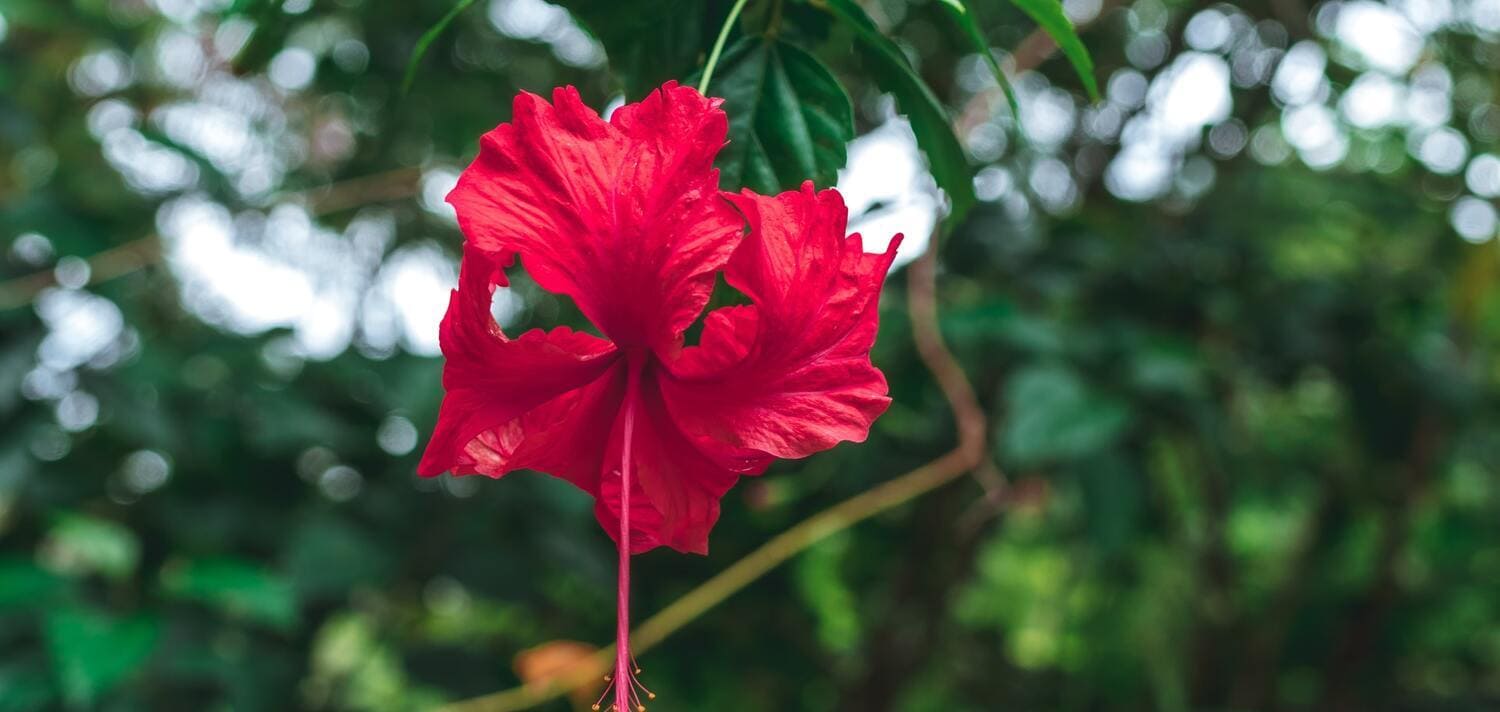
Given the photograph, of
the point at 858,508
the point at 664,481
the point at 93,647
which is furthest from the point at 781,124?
the point at 93,647

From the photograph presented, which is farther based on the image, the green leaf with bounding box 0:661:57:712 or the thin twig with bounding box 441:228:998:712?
the green leaf with bounding box 0:661:57:712

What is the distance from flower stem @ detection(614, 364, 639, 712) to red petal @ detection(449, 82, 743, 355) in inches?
2.4

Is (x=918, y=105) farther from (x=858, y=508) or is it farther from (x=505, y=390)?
(x=858, y=508)

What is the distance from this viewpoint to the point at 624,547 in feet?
1.53

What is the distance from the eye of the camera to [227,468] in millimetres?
1518

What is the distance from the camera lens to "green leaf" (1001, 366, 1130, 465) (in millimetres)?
1174

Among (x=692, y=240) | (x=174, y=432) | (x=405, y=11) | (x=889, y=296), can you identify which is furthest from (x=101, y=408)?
(x=692, y=240)

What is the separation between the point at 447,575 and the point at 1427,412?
1408 mm

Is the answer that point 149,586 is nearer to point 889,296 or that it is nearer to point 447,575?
point 447,575

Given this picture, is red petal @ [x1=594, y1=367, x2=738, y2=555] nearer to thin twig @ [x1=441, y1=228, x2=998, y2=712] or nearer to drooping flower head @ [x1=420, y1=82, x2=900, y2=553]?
drooping flower head @ [x1=420, y1=82, x2=900, y2=553]

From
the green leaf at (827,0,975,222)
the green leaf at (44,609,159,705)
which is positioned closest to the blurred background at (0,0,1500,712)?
the green leaf at (44,609,159,705)

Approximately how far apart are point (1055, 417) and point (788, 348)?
821 millimetres

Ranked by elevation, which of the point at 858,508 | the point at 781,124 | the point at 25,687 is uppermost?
the point at 781,124

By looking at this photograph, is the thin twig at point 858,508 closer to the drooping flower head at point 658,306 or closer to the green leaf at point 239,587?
the green leaf at point 239,587
